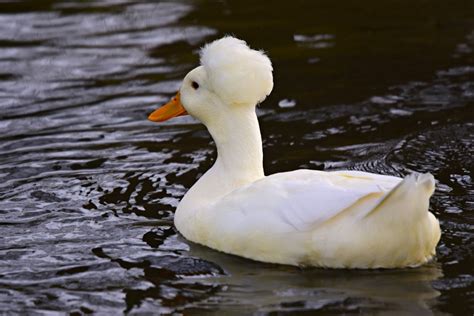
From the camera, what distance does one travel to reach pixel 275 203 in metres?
6.55

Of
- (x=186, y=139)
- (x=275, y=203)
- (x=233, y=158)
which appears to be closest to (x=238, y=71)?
(x=233, y=158)

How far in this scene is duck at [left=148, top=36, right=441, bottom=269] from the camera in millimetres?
6312

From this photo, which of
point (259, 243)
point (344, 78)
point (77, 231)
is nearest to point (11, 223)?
point (77, 231)

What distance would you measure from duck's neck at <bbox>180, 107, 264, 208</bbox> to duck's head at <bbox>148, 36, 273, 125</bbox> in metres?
0.07

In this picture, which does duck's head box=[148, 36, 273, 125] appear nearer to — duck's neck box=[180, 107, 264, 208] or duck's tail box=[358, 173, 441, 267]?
duck's neck box=[180, 107, 264, 208]

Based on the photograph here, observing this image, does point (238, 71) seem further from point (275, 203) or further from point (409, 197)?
point (409, 197)

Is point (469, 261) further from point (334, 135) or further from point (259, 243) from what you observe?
point (334, 135)

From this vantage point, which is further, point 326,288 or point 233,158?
point 233,158

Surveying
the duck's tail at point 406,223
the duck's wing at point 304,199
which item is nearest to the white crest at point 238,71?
the duck's wing at point 304,199

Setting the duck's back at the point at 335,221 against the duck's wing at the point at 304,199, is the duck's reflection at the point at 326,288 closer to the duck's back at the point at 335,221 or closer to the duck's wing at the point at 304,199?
the duck's back at the point at 335,221

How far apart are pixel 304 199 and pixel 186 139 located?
9.76 ft

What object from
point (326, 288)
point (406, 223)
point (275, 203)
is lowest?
point (326, 288)

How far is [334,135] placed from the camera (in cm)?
913

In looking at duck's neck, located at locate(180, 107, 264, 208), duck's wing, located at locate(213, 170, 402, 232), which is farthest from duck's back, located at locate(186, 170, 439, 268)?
duck's neck, located at locate(180, 107, 264, 208)
